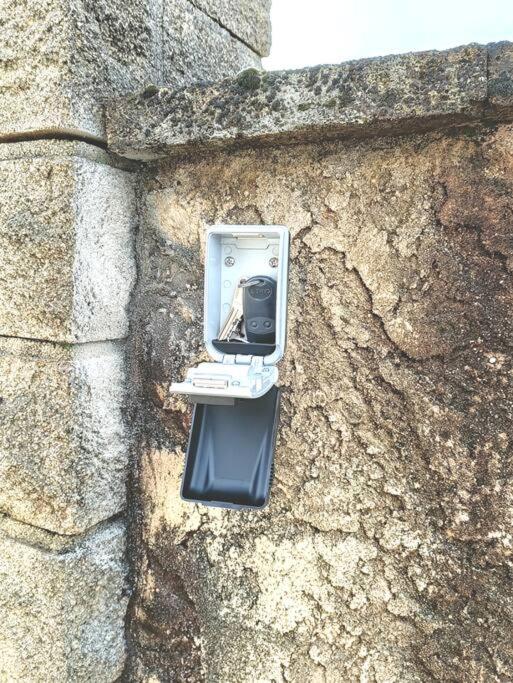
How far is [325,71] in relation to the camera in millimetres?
1246

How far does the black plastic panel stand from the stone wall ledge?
59 centimetres

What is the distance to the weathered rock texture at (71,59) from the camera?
1.36 m

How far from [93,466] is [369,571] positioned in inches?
28.3

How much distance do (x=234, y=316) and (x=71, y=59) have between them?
27.4 inches

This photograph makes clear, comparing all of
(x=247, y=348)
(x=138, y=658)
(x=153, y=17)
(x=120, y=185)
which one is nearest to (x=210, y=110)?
(x=120, y=185)

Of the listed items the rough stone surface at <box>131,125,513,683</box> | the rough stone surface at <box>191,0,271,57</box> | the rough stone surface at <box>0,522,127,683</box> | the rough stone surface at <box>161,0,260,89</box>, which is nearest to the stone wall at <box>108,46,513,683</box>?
the rough stone surface at <box>131,125,513,683</box>

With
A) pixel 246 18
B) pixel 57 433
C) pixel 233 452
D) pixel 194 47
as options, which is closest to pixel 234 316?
pixel 233 452

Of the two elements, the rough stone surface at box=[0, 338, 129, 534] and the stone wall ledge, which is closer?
the stone wall ledge

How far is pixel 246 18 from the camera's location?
2.09 meters

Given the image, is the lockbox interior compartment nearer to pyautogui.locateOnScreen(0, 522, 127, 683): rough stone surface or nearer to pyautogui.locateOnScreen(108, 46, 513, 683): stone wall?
pyautogui.locateOnScreen(108, 46, 513, 683): stone wall

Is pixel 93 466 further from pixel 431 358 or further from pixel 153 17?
pixel 153 17

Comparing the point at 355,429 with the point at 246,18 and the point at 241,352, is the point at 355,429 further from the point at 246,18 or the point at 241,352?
the point at 246,18

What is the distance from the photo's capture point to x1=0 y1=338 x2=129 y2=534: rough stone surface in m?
1.44

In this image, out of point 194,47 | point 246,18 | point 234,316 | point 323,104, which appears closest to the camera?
point 323,104
